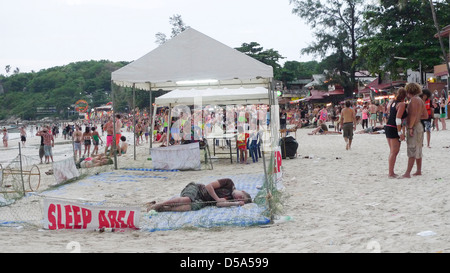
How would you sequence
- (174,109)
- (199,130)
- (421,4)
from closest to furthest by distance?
(199,130) < (174,109) < (421,4)

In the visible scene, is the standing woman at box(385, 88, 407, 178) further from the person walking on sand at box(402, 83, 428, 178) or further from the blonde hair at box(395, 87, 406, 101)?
the person walking on sand at box(402, 83, 428, 178)

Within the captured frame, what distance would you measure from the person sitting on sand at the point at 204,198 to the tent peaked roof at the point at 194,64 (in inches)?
178

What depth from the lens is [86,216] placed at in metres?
5.98

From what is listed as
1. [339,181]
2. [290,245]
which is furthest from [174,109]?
[290,245]

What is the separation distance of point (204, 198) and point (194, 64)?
5.19 metres

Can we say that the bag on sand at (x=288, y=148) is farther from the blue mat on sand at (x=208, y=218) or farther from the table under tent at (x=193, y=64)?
the blue mat on sand at (x=208, y=218)

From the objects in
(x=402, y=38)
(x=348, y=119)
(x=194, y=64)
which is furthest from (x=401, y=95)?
(x=402, y=38)

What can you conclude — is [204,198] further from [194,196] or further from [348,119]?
[348,119]

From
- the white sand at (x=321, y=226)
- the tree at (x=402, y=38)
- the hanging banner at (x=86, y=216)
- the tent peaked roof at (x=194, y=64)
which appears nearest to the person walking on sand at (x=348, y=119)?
the tent peaked roof at (x=194, y=64)

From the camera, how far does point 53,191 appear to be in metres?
9.69
